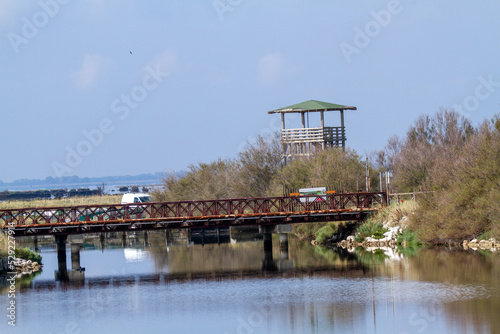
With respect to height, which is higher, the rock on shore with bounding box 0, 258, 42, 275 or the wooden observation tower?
the wooden observation tower

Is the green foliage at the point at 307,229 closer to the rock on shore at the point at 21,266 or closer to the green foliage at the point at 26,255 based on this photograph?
the green foliage at the point at 26,255

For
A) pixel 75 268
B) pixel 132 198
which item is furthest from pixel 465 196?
pixel 132 198

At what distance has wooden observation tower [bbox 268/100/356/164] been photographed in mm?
68375

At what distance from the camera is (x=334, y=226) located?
56719mm

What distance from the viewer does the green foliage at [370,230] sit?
51.3m

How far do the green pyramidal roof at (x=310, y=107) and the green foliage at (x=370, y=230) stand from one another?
17650 millimetres

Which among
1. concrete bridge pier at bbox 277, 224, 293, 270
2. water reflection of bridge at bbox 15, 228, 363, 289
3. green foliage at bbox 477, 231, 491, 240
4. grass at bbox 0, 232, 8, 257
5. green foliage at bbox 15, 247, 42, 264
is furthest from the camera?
green foliage at bbox 15, 247, 42, 264

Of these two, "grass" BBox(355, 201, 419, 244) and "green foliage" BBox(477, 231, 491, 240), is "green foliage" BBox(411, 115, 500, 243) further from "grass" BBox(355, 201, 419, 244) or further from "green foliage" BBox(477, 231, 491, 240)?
"grass" BBox(355, 201, 419, 244)

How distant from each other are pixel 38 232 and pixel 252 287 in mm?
18311

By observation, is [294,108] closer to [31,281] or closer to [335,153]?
[335,153]

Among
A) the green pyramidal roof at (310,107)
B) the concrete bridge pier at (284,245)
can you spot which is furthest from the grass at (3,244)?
the green pyramidal roof at (310,107)

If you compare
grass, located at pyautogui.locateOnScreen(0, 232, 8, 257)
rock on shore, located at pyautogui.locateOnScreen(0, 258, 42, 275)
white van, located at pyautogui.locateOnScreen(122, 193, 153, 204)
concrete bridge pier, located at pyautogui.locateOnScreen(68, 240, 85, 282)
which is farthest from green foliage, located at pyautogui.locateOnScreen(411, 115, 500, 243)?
white van, located at pyautogui.locateOnScreen(122, 193, 153, 204)

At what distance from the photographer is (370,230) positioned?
5200 cm

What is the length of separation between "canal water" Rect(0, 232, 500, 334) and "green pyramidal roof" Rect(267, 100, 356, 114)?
62.6 ft
